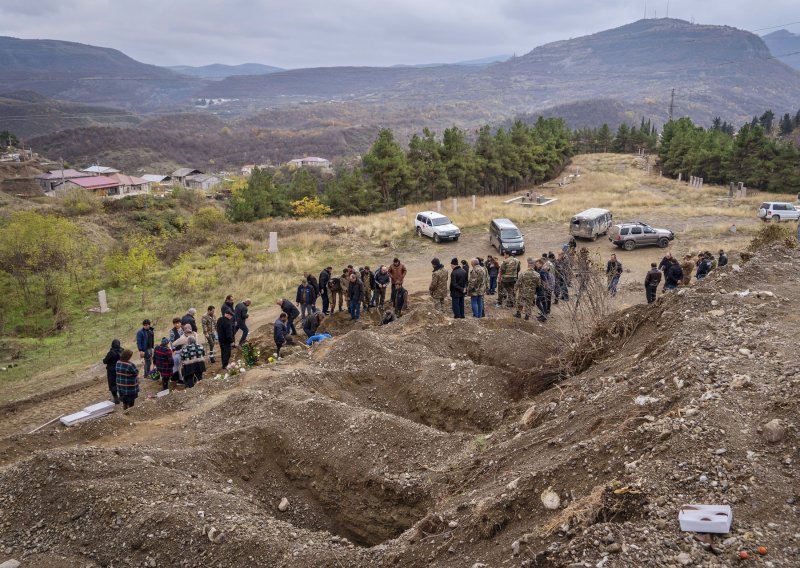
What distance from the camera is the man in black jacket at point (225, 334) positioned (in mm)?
14742

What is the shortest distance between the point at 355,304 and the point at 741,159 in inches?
1748

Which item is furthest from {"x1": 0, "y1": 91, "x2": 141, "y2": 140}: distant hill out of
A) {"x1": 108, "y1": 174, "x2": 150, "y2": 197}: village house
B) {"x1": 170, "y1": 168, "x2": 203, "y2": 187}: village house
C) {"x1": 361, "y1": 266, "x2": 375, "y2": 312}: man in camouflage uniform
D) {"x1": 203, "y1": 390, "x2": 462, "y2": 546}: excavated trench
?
{"x1": 203, "y1": 390, "x2": 462, "y2": 546}: excavated trench

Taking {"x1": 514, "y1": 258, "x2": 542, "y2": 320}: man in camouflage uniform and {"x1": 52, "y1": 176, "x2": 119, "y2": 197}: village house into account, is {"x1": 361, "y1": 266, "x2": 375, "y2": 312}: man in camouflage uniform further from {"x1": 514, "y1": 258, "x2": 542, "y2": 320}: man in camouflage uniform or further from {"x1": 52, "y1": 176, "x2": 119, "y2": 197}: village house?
{"x1": 52, "y1": 176, "x2": 119, "y2": 197}: village house

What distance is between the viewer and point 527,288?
16.4 meters

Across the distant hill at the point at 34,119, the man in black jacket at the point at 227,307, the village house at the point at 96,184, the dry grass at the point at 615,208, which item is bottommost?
the village house at the point at 96,184

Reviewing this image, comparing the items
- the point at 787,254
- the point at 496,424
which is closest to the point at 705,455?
the point at 496,424

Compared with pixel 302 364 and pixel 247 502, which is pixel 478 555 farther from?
pixel 302 364

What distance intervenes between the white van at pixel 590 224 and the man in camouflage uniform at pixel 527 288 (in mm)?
12615

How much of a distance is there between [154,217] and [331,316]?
1396 inches

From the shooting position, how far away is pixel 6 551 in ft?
23.8

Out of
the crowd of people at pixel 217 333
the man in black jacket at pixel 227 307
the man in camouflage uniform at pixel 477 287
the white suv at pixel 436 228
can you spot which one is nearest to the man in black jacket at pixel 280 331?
the crowd of people at pixel 217 333

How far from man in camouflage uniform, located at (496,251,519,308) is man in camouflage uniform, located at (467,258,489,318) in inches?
38.8

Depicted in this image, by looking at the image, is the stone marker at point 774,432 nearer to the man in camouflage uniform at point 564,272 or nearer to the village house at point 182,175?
the man in camouflage uniform at point 564,272

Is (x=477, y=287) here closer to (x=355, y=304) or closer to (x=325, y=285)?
(x=355, y=304)
